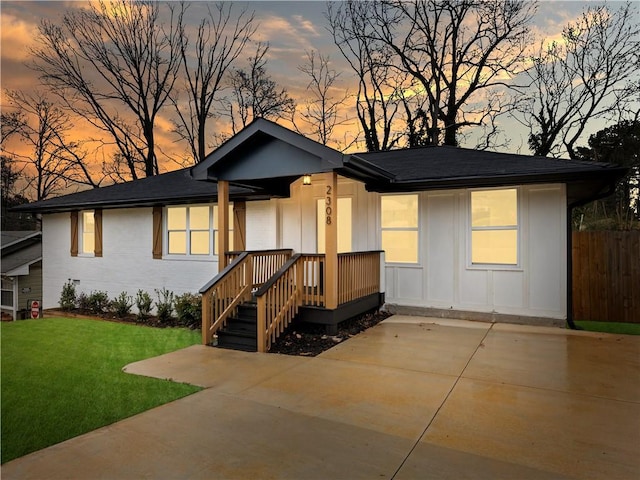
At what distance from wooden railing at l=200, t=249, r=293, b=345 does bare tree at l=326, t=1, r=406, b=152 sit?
14.5 m

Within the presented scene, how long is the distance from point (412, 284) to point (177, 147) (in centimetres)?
1763

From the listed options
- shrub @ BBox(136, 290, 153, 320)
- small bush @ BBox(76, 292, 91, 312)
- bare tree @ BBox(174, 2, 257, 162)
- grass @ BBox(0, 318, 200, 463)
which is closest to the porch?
grass @ BBox(0, 318, 200, 463)

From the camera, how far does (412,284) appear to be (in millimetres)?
8547

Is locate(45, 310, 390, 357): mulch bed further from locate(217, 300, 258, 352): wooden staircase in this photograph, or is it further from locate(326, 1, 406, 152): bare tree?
locate(326, 1, 406, 152): bare tree

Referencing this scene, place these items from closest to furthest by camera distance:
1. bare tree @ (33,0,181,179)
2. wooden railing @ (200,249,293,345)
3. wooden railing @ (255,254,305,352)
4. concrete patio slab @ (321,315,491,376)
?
concrete patio slab @ (321,315,491,376)
wooden railing @ (255,254,305,352)
wooden railing @ (200,249,293,345)
bare tree @ (33,0,181,179)

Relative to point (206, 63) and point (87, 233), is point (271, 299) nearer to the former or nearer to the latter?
point (87, 233)

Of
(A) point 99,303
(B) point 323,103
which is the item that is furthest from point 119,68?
(A) point 99,303

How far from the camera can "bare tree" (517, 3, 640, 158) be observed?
1547 cm

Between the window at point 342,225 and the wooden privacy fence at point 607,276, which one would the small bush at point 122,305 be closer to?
the window at point 342,225

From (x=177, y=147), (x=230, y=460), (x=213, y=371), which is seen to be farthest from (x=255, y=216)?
(x=177, y=147)

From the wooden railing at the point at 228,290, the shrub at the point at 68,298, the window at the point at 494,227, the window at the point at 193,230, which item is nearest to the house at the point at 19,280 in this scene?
the shrub at the point at 68,298

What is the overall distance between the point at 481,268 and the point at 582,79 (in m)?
13.7

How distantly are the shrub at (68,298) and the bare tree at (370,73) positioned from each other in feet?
47.2

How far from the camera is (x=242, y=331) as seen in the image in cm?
646
